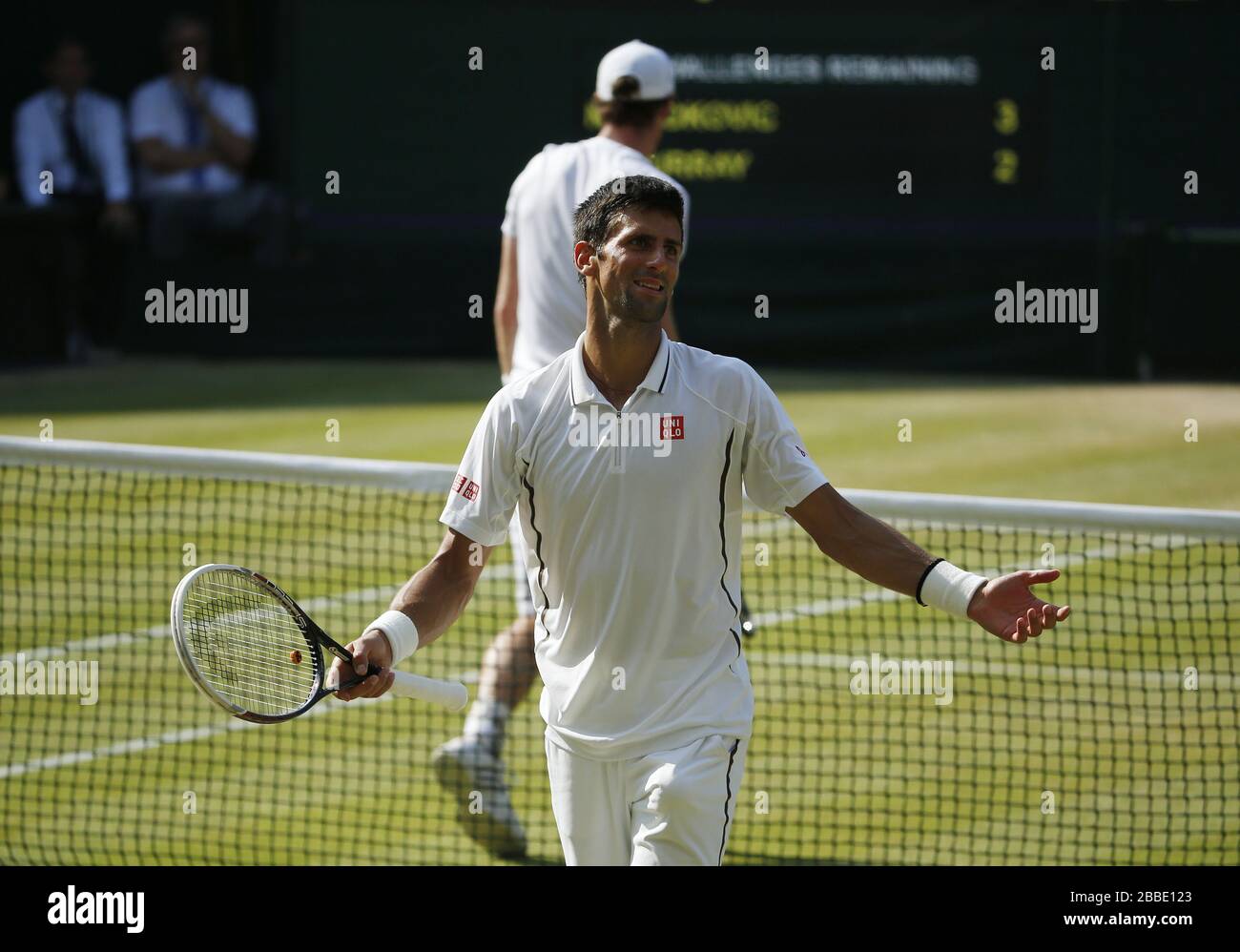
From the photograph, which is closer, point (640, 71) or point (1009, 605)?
point (1009, 605)

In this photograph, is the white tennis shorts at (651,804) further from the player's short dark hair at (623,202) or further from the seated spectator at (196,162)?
the seated spectator at (196,162)

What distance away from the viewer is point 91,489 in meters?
10.5

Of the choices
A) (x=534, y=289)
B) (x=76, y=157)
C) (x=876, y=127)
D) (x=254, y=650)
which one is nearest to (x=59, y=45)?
(x=76, y=157)

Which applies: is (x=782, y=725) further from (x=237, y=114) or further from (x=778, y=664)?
(x=237, y=114)

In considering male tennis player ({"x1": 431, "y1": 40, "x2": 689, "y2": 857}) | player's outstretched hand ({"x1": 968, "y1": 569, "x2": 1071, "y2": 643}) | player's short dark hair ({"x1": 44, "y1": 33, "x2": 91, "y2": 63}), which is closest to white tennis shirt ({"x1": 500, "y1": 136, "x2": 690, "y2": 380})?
male tennis player ({"x1": 431, "y1": 40, "x2": 689, "y2": 857})

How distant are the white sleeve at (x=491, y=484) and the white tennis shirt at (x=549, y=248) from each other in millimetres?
1969

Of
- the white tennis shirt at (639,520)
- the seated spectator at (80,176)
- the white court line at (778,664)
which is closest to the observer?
the white tennis shirt at (639,520)

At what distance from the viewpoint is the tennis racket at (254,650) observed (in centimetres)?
366

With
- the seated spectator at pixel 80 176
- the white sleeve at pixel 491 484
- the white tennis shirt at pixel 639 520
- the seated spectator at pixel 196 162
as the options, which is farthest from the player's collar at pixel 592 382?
the seated spectator at pixel 80 176

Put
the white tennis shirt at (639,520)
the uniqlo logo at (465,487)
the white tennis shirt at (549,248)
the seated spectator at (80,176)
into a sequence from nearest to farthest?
the white tennis shirt at (639,520)
the uniqlo logo at (465,487)
the white tennis shirt at (549,248)
the seated spectator at (80,176)

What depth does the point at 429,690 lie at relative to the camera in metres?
3.80

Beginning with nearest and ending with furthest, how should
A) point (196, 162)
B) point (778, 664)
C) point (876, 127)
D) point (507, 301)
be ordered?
point (507, 301) < point (778, 664) < point (876, 127) < point (196, 162)

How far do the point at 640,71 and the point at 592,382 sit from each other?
2.02m

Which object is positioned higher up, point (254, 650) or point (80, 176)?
point (80, 176)
